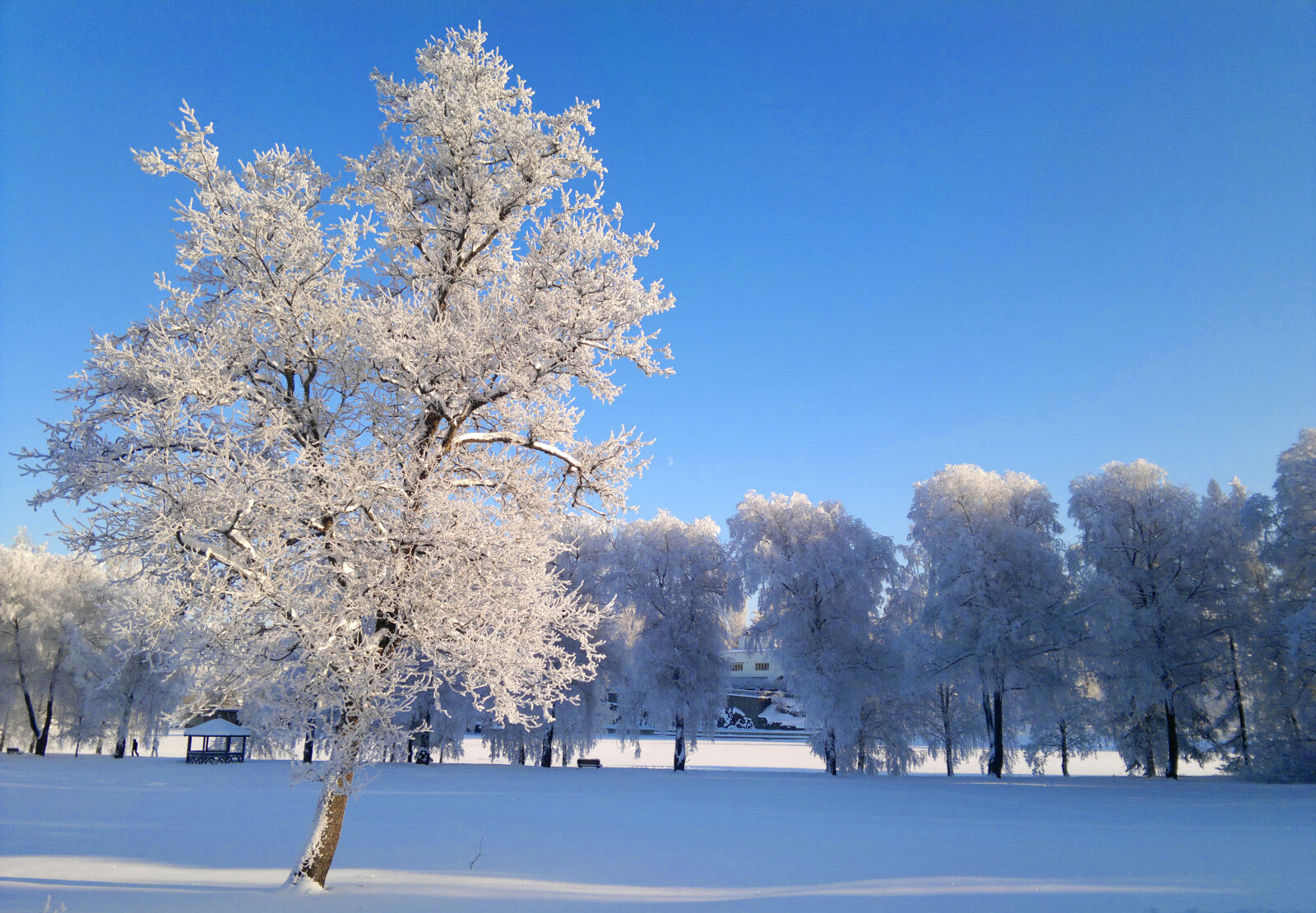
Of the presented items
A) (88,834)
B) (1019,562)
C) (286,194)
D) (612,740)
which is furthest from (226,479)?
(612,740)

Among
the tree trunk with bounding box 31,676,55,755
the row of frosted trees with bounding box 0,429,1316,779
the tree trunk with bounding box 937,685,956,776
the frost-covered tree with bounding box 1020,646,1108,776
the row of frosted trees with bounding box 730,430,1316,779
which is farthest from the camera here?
the tree trunk with bounding box 31,676,55,755

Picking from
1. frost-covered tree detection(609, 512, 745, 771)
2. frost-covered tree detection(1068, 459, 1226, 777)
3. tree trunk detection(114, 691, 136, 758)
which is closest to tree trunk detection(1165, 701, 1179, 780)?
frost-covered tree detection(1068, 459, 1226, 777)

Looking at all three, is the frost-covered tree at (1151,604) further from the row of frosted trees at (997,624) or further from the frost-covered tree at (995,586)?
the frost-covered tree at (995,586)

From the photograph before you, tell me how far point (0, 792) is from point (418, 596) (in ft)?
79.4

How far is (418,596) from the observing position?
8.39m

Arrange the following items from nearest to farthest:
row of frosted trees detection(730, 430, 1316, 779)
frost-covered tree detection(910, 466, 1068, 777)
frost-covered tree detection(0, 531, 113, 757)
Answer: row of frosted trees detection(730, 430, 1316, 779), frost-covered tree detection(910, 466, 1068, 777), frost-covered tree detection(0, 531, 113, 757)

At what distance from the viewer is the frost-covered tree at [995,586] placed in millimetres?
28641

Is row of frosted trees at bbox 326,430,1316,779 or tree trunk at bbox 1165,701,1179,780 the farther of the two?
tree trunk at bbox 1165,701,1179,780

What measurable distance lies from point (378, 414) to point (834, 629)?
27014 mm

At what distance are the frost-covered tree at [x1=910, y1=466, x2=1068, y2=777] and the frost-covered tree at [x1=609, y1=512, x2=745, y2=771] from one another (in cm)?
982

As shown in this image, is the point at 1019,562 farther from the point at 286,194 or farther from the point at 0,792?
the point at 0,792

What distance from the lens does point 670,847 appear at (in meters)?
14.1

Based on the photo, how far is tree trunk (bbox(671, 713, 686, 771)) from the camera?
35188mm

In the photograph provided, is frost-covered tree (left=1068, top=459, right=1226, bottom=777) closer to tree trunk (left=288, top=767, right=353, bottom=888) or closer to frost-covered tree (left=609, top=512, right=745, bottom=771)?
frost-covered tree (left=609, top=512, right=745, bottom=771)
